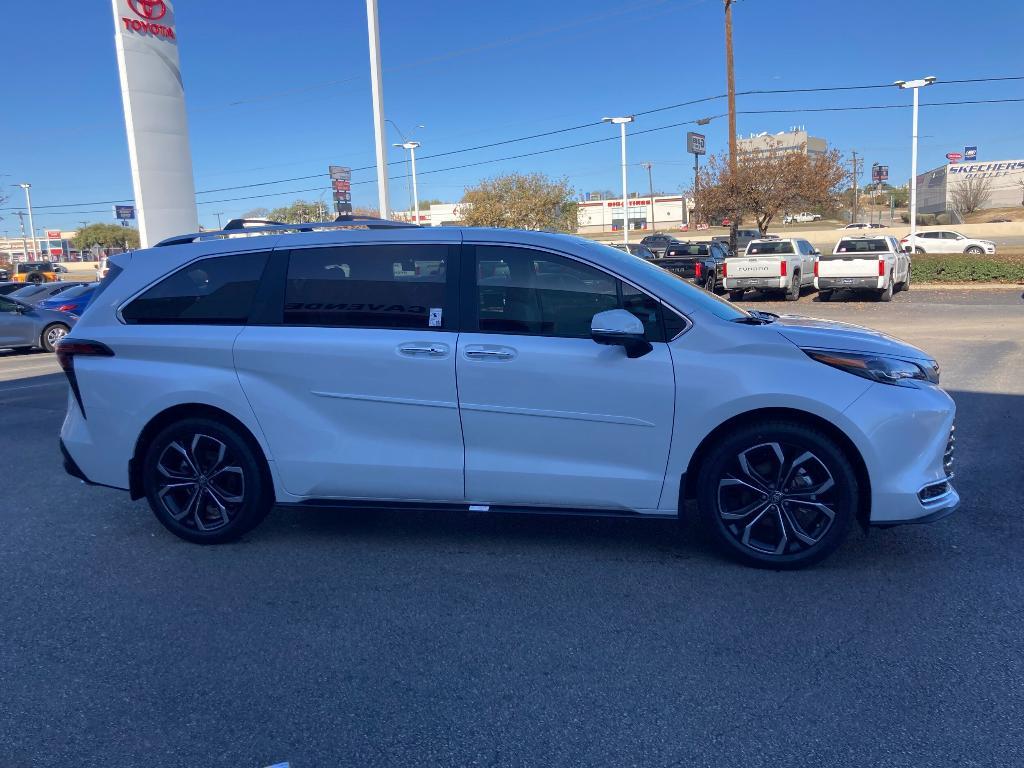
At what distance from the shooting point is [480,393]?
4.45 metres

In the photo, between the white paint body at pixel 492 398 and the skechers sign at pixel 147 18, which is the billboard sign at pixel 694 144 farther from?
the white paint body at pixel 492 398

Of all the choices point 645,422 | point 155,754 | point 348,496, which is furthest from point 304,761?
point 645,422

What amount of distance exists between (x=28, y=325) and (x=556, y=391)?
17.2m

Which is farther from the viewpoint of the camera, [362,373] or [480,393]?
[362,373]

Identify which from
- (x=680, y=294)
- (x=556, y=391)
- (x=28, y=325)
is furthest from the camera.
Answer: (x=28, y=325)

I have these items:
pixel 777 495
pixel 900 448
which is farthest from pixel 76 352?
pixel 900 448

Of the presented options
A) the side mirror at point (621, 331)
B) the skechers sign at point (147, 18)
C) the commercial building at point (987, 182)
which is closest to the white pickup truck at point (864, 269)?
the skechers sign at point (147, 18)

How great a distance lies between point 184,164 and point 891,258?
65.6 ft

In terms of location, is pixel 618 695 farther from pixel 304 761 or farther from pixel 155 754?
pixel 155 754

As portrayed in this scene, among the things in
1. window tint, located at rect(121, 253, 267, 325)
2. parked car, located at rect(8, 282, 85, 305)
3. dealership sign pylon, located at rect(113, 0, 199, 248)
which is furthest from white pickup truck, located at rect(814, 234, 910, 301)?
parked car, located at rect(8, 282, 85, 305)

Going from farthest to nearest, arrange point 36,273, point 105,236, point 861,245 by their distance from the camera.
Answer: point 105,236, point 36,273, point 861,245

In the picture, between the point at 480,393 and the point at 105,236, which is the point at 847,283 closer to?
the point at 480,393

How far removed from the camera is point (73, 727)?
10.3 feet

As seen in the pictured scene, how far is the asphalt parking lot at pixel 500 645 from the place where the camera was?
2.98 meters
